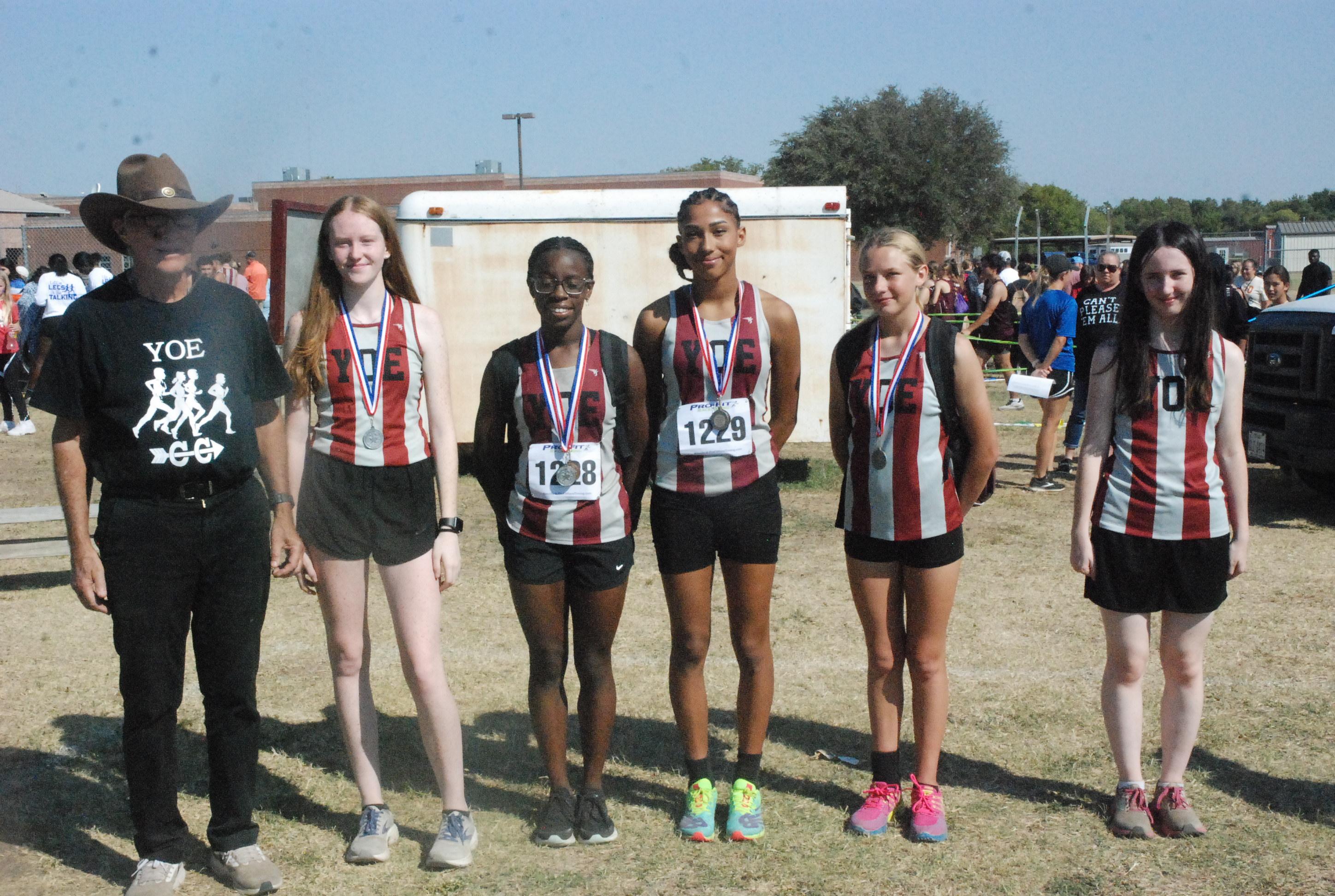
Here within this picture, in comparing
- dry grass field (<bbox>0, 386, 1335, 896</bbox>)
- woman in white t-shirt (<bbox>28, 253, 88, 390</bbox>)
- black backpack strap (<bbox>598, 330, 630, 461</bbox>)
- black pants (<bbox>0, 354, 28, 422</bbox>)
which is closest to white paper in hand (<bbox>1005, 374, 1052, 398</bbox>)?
dry grass field (<bbox>0, 386, 1335, 896</bbox>)

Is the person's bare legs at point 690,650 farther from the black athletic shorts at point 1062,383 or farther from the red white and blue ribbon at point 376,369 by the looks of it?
the black athletic shorts at point 1062,383

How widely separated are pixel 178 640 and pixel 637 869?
154 centimetres

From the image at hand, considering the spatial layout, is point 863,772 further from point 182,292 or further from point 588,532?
point 182,292

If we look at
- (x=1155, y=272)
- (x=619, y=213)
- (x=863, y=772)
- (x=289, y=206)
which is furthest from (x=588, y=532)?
(x=619, y=213)

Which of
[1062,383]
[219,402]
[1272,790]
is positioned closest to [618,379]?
[219,402]

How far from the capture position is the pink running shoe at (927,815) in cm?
371

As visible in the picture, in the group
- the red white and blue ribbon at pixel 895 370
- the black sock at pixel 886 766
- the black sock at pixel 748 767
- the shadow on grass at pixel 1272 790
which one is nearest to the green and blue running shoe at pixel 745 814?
the black sock at pixel 748 767

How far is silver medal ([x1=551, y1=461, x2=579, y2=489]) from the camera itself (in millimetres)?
3512

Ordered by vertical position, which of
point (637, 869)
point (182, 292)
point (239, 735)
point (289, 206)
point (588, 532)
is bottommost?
point (637, 869)

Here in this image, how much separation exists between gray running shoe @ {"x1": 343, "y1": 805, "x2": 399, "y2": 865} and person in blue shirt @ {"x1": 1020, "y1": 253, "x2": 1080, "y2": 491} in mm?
7041

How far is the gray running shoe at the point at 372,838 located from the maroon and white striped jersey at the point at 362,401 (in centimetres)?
116

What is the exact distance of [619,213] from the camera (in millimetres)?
9812

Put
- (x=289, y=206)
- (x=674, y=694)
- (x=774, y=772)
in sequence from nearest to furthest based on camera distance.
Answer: (x=674, y=694) → (x=774, y=772) → (x=289, y=206)

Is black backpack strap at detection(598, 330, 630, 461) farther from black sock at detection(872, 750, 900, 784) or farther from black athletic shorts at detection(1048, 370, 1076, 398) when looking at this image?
black athletic shorts at detection(1048, 370, 1076, 398)
